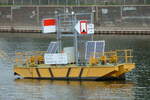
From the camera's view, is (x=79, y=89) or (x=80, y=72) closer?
(x=79, y=89)

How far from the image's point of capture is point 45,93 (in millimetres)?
42844

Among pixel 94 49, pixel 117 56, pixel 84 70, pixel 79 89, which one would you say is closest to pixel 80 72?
pixel 84 70

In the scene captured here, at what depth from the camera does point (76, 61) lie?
48.8 meters

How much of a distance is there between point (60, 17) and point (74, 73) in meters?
4.77

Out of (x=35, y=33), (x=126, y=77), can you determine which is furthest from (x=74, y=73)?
(x=35, y=33)

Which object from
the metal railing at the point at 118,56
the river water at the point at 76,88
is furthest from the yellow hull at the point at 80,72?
the metal railing at the point at 118,56

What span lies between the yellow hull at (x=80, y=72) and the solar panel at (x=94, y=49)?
1.70 meters

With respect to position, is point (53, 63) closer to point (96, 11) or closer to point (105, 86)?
point (105, 86)

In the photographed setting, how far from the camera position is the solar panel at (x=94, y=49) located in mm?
48719

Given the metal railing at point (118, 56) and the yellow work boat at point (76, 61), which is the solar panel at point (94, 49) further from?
the metal railing at point (118, 56)

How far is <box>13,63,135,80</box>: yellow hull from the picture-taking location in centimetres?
4722

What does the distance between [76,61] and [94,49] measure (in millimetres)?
1707

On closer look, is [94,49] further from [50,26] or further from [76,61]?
[50,26]

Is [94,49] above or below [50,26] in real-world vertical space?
below
